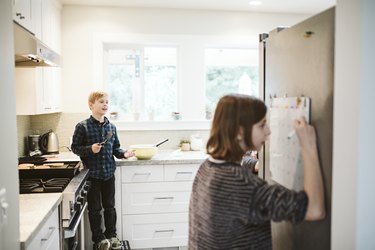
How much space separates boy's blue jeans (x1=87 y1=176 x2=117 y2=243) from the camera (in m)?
3.12

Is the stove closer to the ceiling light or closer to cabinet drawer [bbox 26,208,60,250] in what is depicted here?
cabinet drawer [bbox 26,208,60,250]

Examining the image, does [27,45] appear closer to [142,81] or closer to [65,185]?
[65,185]

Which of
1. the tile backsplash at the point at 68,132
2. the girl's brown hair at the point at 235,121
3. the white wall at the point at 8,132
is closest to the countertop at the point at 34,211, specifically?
the white wall at the point at 8,132

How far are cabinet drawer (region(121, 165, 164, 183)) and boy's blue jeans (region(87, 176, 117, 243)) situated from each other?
0.48ft

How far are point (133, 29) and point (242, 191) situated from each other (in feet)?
10.3

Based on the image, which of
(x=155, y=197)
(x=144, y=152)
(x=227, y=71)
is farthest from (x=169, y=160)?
(x=227, y=71)

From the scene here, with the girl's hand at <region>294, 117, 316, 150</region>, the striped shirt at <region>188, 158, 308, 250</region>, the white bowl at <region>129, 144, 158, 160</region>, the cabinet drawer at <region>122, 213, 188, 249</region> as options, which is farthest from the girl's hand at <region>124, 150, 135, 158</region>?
the girl's hand at <region>294, 117, 316, 150</region>

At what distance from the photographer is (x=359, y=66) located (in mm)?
918

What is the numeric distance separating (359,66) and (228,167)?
47 centimetres

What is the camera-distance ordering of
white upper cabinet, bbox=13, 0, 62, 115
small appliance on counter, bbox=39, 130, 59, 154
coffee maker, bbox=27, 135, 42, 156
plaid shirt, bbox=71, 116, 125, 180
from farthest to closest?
small appliance on counter, bbox=39, 130, 59, 154, coffee maker, bbox=27, 135, 42, 156, plaid shirt, bbox=71, 116, 125, 180, white upper cabinet, bbox=13, 0, 62, 115

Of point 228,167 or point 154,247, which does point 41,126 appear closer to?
point 154,247

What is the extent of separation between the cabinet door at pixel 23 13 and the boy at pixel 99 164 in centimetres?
80

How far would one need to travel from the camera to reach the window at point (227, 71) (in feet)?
13.7

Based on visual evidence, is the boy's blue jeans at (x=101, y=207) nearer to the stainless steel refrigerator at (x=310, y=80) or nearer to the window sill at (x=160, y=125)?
the window sill at (x=160, y=125)
